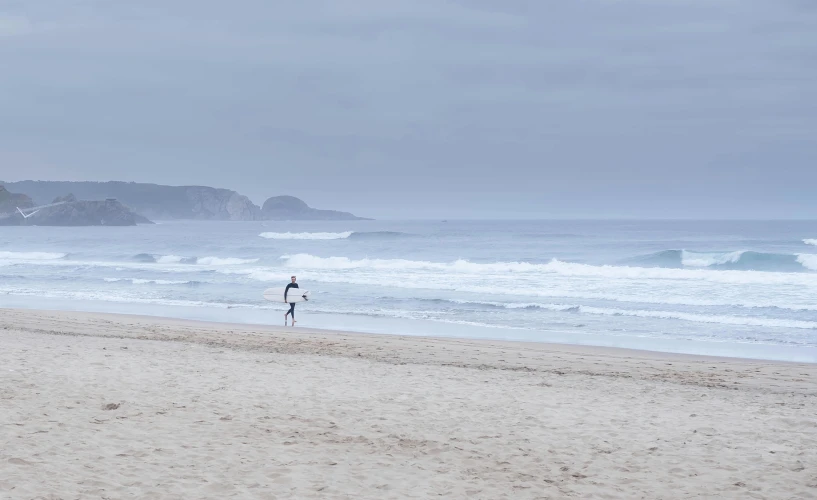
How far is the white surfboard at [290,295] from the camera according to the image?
62.1 feet

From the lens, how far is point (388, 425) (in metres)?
7.89

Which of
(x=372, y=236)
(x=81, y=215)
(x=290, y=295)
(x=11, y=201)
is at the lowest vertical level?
(x=290, y=295)

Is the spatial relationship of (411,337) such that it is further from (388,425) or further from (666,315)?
(666,315)

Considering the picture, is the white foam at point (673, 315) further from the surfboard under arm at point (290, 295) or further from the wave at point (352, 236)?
the wave at point (352, 236)

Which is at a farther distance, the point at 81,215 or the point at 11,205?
the point at 11,205

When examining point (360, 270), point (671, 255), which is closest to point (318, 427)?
point (360, 270)

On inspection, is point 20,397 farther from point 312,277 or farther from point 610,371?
point 312,277

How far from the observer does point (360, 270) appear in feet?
127

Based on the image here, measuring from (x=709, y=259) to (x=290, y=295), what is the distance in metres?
36.7

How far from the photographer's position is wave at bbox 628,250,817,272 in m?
43.8

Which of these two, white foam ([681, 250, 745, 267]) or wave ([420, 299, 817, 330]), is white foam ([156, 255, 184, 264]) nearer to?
wave ([420, 299, 817, 330])

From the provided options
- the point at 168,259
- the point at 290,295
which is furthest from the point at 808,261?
the point at 168,259

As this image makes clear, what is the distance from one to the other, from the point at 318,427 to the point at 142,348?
607 centimetres

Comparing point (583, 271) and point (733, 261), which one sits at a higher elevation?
point (733, 261)
